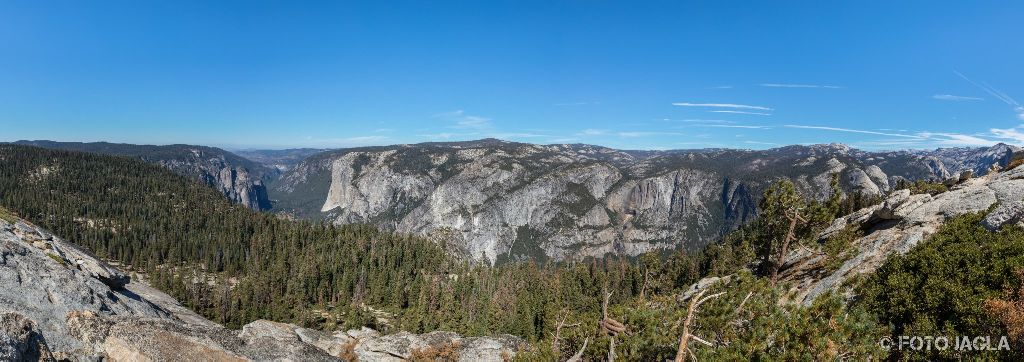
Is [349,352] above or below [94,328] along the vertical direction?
below

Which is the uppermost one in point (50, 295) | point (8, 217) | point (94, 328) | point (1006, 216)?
point (1006, 216)

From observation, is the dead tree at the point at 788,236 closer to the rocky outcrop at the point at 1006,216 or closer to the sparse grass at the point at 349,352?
the rocky outcrop at the point at 1006,216

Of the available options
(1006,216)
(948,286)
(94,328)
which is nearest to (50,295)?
(94,328)

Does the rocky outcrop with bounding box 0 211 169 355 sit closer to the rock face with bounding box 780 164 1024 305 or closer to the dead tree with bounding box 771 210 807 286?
the rock face with bounding box 780 164 1024 305

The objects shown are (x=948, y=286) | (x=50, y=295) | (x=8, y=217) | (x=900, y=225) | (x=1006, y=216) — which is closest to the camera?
(x=948, y=286)

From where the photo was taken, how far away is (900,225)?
49094 mm

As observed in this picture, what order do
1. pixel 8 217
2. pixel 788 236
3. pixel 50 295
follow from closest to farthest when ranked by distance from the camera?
pixel 50 295, pixel 788 236, pixel 8 217

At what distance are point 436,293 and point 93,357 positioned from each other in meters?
133

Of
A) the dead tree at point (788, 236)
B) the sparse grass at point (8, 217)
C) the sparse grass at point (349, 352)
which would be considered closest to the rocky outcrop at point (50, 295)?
the sparse grass at point (349, 352)

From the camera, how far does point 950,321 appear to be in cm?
2364

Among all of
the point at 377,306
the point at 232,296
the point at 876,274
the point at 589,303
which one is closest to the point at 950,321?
the point at 876,274

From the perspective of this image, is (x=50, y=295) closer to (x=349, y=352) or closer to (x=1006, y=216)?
(x=349, y=352)

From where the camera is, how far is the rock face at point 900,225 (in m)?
36.5

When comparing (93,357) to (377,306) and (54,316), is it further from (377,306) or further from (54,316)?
(377,306)
